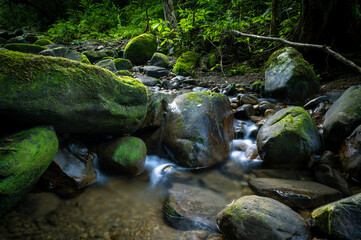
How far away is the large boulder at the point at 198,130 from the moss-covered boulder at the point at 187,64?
177 inches

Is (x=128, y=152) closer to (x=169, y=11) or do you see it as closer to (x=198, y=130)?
(x=198, y=130)

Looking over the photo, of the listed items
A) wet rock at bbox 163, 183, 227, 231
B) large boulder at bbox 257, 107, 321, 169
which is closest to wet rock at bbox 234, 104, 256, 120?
large boulder at bbox 257, 107, 321, 169

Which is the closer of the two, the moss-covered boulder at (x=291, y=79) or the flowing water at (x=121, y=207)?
the flowing water at (x=121, y=207)

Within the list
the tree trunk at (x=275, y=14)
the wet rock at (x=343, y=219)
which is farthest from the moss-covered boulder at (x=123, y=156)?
the tree trunk at (x=275, y=14)

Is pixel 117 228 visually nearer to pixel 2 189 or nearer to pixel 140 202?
pixel 140 202

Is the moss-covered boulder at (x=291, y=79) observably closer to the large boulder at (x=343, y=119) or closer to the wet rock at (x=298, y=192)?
the large boulder at (x=343, y=119)

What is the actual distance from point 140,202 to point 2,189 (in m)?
1.39

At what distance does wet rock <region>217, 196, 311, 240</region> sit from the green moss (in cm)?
154

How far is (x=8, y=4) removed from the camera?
18.2m

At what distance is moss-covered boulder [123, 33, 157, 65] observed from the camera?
9.43 metres

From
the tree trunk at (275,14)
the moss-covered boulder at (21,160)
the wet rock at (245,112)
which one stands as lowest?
the wet rock at (245,112)

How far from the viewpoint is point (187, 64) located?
8.52 meters

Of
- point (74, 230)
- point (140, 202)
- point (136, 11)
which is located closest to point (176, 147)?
point (140, 202)

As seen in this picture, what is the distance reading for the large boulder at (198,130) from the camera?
3342mm
